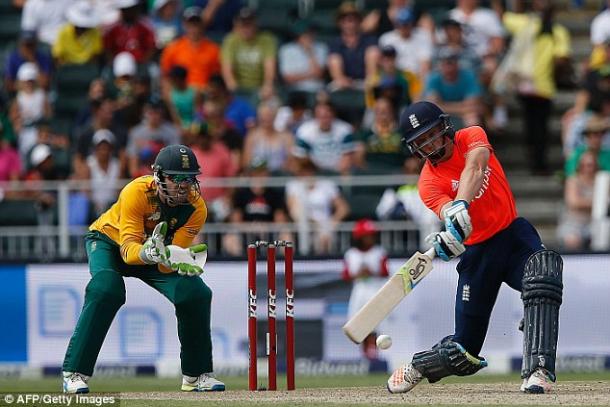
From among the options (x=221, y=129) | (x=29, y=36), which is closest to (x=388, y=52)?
(x=221, y=129)

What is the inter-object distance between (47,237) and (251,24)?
4073mm

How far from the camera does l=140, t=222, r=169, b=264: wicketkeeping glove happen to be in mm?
10812

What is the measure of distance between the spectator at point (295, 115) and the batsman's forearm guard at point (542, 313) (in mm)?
7965

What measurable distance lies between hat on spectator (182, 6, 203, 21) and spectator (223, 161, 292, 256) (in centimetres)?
316

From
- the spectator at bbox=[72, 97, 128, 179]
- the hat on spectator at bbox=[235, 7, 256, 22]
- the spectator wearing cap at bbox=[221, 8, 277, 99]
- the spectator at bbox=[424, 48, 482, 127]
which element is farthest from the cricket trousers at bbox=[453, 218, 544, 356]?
the hat on spectator at bbox=[235, 7, 256, 22]

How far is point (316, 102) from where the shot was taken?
17953 mm

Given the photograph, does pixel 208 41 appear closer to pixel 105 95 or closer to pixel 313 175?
pixel 105 95

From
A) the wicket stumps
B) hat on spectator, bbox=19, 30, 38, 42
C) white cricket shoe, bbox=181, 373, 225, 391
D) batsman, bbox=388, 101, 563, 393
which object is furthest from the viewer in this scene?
hat on spectator, bbox=19, 30, 38, 42

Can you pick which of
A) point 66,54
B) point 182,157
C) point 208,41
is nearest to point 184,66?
point 208,41

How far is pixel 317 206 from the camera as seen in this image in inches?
652

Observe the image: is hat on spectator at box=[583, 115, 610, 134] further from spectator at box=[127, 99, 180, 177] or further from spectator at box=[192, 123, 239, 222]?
spectator at box=[127, 99, 180, 177]

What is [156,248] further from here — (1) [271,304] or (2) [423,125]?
(2) [423,125]

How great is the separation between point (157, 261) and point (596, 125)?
7810 millimetres

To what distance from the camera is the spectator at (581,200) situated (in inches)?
650
